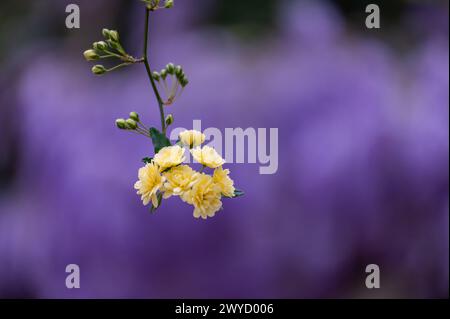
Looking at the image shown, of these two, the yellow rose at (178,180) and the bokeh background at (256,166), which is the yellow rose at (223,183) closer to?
the yellow rose at (178,180)

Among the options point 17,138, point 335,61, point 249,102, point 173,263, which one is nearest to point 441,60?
point 335,61

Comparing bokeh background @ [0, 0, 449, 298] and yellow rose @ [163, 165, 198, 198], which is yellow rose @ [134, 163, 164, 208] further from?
bokeh background @ [0, 0, 449, 298]

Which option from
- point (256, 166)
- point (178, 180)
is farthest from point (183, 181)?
point (256, 166)

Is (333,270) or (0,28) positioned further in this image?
(0,28)

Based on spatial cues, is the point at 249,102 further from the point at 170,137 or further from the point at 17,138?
the point at 170,137

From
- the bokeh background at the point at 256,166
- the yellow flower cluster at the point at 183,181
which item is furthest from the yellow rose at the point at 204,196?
the bokeh background at the point at 256,166

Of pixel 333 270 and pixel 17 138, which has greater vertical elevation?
pixel 17 138

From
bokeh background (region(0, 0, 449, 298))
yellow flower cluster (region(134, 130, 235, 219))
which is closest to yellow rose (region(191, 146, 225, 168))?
yellow flower cluster (region(134, 130, 235, 219))

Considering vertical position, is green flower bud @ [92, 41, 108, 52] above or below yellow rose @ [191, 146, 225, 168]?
above
